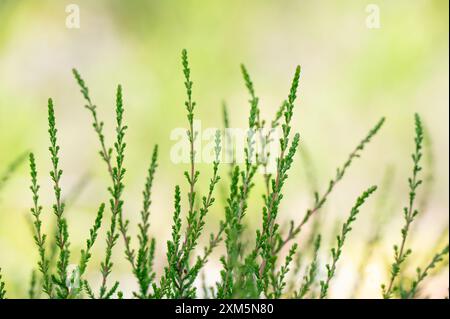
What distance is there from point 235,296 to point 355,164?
10.9 ft

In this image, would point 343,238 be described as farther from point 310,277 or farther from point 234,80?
point 234,80

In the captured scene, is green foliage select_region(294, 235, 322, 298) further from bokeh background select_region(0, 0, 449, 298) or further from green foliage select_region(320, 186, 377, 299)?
bokeh background select_region(0, 0, 449, 298)

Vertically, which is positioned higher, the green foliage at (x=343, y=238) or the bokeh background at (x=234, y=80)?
the bokeh background at (x=234, y=80)

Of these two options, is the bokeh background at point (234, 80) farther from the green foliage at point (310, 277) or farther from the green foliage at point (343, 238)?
the green foliage at point (343, 238)

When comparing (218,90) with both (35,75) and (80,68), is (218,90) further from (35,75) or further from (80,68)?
(35,75)

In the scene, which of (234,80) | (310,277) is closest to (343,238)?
(310,277)

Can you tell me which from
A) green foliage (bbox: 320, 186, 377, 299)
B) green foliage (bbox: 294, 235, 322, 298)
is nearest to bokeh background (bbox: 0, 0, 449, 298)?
green foliage (bbox: 294, 235, 322, 298)

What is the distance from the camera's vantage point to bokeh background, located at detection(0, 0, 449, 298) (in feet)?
12.1

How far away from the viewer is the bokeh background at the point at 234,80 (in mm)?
3695

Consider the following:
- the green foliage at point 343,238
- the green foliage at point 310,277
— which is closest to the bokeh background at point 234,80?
the green foliage at point 310,277

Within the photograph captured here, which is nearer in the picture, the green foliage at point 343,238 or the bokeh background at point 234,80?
the green foliage at point 343,238

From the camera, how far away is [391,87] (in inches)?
155

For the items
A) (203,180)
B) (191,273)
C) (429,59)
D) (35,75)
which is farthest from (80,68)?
(191,273)

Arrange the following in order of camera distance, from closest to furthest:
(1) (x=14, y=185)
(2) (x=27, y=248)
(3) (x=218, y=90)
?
(2) (x=27, y=248) < (1) (x=14, y=185) < (3) (x=218, y=90)
